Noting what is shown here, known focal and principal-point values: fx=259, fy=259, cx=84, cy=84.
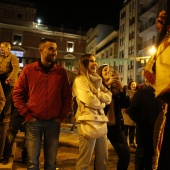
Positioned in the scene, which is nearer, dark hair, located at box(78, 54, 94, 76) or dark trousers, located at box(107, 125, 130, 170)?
dark hair, located at box(78, 54, 94, 76)

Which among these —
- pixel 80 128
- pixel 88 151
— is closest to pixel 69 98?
pixel 80 128

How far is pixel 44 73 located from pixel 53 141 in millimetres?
928

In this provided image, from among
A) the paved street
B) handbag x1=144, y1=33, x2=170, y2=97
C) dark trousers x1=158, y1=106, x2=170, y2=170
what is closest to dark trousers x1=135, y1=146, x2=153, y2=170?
the paved street

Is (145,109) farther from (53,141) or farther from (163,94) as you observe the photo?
(163,94)

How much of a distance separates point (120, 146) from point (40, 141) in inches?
53.3

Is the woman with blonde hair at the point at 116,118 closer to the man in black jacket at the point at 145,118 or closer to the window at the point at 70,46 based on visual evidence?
the man in black jacket at the point at 145,118

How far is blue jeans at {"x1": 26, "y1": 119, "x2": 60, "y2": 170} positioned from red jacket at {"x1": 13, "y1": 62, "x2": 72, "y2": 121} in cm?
11

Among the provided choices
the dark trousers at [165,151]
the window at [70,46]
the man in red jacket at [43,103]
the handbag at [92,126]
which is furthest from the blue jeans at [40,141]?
the window at [70,46]

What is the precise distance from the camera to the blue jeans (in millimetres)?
3379

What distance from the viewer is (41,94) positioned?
345cm

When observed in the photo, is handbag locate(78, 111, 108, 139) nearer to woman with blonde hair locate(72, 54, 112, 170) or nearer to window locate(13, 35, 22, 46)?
woman with blonde hair locate(72, 54, 112, 170)

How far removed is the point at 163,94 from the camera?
163cm

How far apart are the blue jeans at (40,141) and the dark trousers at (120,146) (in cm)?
110

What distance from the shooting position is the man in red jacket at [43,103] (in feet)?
11.1
